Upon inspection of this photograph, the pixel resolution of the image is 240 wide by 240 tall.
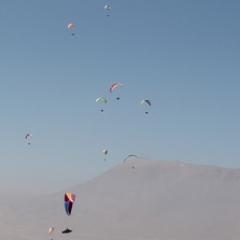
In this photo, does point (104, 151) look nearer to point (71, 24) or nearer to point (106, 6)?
point (71, 24)

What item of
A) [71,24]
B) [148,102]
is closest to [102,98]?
[148,102]

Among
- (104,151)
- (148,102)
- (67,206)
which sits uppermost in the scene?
(148,102)

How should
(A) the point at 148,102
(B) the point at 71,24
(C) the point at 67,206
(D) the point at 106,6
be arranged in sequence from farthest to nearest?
1. (A) the point at 148,102
2. (C) the point at 67,206
3. (B) the point at 71,24
4. (D) the point at 106,6

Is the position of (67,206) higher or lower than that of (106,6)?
lower

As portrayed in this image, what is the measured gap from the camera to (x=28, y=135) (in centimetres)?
11056

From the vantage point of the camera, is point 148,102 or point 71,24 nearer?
point 71,24

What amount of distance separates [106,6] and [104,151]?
40942 millimetres

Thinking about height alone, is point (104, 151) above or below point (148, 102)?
below

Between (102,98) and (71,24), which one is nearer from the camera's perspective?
(71,24)

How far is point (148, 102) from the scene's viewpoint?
106 m

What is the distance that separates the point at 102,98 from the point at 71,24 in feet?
60.7

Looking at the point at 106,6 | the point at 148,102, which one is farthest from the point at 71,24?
the point at 148,102

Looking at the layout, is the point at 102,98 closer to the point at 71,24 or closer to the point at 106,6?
the point at 71,24

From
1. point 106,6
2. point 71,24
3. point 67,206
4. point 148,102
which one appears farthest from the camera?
point 148,102
